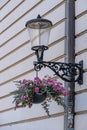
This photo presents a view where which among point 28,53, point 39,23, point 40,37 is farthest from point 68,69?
point 28,53

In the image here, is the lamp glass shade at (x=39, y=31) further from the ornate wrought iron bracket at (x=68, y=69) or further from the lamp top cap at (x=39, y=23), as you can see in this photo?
the ornate wrought iron bracket at (x=68, y=69)

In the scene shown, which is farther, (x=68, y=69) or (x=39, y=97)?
(x=68, y=69)

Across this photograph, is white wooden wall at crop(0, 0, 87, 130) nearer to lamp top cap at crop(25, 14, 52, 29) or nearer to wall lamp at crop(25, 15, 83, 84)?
wall lamp at crop(25, 15, 83, 84)

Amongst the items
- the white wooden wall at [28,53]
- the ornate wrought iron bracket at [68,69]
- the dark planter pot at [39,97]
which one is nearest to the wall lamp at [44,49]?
the ornate wrought iron bracket at [68,69]

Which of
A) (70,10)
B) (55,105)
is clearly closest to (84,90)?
(55,105)

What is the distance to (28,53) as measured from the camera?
21.1 ft

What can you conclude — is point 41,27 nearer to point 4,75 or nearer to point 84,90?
point 84,90

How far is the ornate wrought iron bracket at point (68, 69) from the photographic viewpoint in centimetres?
488

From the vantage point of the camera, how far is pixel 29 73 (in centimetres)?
636

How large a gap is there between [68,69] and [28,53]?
1.60m

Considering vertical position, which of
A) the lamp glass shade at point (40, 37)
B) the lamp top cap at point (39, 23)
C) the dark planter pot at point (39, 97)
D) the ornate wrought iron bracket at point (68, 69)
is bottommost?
the dark planter pot at point (39, 97)

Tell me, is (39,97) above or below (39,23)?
below

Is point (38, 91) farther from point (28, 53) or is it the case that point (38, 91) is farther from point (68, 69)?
point (28, 53)

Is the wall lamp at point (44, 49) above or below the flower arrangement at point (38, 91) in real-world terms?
above
